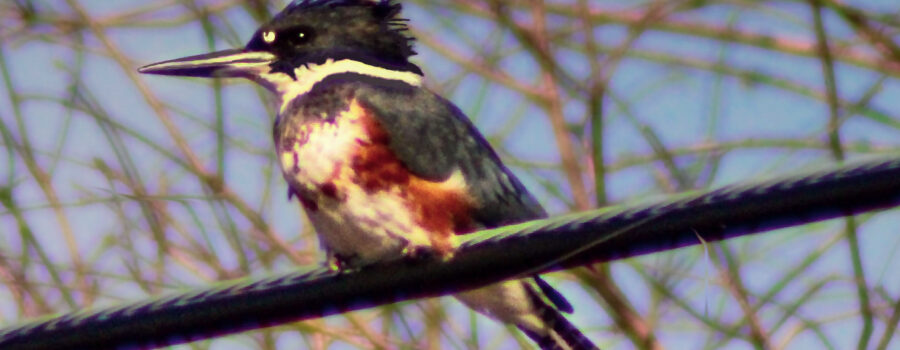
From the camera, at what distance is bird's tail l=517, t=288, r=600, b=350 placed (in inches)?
102

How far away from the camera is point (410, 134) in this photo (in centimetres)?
254

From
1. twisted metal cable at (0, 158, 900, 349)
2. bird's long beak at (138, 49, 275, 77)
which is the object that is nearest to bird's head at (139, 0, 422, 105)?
bird's long beak at (138, 49, 275, 77)

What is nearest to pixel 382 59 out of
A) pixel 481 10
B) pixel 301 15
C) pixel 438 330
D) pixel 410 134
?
pixel 301 15

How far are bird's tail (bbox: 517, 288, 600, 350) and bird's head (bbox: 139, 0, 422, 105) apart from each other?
0.58 m

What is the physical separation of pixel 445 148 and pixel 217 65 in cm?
59

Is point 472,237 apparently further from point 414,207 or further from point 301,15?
point 301,15

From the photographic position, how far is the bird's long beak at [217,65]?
2873 millimetres

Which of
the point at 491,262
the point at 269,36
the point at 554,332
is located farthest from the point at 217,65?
the point at 491,262

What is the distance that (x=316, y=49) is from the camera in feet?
9.61

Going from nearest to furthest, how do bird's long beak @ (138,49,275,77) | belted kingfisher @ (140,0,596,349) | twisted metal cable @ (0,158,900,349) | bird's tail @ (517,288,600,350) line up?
twisted metal cable @ (0,158,900,349), belted kingfisher @ (140,0,596,349), bird's tail @ (517,288,600,350), bird's long beak @ (138,49,275,77)

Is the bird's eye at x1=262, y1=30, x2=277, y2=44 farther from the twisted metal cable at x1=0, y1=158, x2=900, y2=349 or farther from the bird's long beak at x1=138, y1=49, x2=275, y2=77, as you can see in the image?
the twisted metal cable at x1=0, y1=158, x2=900, y2=349

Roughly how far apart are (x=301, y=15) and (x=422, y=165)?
596 mm

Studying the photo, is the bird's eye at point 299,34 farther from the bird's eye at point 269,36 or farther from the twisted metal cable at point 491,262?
the twisted metal cable at point 491,262

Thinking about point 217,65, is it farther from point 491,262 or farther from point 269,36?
point 491,262
